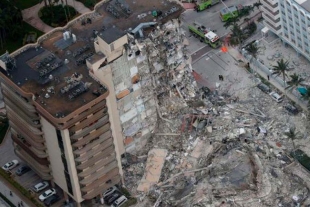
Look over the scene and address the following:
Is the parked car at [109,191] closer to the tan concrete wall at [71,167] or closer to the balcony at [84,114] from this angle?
the tan concrete wall at [71,167]

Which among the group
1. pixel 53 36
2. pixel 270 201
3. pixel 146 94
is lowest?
pixel 270 201

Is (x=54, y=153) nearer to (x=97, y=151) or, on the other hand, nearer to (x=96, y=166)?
(x=96, y=166)

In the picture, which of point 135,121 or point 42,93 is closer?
point 42,93

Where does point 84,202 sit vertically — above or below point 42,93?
below

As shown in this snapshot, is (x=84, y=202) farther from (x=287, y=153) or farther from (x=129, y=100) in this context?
(x=287, y=153)

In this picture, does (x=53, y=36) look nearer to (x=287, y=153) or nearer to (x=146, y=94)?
(x=146, y=94)

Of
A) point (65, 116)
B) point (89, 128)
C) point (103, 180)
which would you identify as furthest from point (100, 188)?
point (65, 116)

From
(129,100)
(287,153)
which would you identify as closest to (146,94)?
(129,100)
